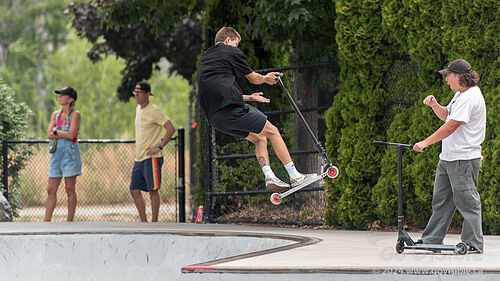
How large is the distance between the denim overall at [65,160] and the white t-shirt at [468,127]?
6339 millimetres

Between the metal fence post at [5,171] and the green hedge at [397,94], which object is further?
the metal fence post at [5,171]

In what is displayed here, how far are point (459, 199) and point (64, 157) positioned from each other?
6.57 m

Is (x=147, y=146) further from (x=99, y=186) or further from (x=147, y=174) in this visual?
(x=99, y=186)

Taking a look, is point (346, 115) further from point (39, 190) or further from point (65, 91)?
point (39, 190)

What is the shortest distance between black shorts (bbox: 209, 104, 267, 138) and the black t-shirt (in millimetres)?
82

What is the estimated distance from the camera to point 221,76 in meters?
7.57

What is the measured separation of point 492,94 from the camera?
27.8 ft

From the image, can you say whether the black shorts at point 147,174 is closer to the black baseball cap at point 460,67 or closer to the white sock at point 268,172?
the white sock at point 268,172

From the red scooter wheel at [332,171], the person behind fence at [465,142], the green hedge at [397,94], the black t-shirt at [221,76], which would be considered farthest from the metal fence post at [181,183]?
the person behind fence at [465,142]

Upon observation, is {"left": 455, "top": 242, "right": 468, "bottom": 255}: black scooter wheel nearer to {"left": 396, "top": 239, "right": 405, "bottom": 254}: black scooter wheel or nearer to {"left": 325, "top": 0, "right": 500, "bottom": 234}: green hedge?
{"left": 396, "top": 239, "right": 405, "bottom": 254}: black scooter wheel

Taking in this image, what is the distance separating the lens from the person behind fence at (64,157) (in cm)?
1127

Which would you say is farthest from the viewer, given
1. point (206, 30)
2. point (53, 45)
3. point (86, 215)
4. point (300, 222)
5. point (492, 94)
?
point (53, 45)

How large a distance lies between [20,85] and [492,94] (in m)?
43.7

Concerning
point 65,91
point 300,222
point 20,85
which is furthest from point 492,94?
point 20,85
